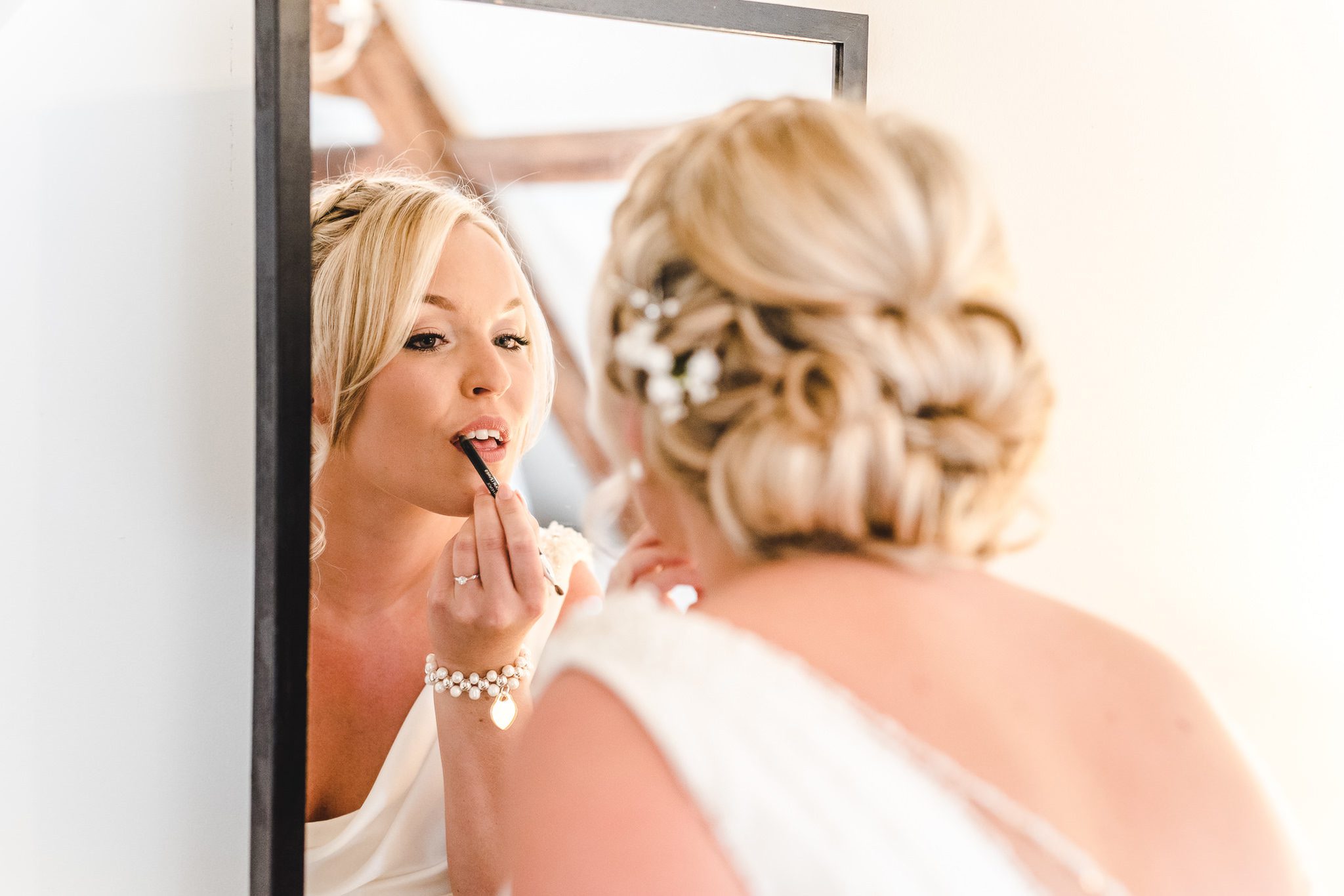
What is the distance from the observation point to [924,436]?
66 centimetres

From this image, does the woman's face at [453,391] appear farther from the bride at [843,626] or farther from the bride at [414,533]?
the bride at [843,626]

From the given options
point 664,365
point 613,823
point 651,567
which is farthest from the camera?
point 651,567

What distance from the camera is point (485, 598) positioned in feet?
2.81

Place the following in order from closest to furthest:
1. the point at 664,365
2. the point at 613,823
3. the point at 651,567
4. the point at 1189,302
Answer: the point at 613,823
the point at 664,365
the point at 651,567
the point at 1189,302

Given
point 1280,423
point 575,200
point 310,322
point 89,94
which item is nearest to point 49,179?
point 89,94

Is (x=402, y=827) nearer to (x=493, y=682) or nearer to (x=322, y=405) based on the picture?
(x=493, y=682)

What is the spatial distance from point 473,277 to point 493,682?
317 millimetres

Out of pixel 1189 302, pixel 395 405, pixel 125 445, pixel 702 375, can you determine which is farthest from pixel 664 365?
pixel 1189 302

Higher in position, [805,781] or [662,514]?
[662,514]

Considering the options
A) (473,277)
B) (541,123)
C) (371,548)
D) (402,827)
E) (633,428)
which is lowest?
(402,827)

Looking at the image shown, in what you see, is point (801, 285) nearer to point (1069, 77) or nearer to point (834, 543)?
point (834, 543)

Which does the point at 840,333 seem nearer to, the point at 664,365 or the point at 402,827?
the point at 664,365

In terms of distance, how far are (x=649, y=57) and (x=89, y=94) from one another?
460 mm

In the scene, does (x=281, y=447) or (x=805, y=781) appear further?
(x=281, y=447)
